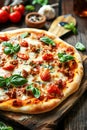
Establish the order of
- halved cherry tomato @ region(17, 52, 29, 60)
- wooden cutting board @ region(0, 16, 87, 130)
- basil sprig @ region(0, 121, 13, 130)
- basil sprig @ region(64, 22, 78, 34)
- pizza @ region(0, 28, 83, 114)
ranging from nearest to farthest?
basil sprig @ region(0, 121, 13, 130) < wooden cutting board @ region(0, 16, 87, 130) < pizza @ region(0, 28, 83, 114) < halved cherry tomato @ region(17, 52, 29, 60) < basil sprig @ region(64, 22, 78, 34)

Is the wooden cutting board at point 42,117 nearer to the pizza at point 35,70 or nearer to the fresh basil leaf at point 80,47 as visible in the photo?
the pizza at point 35,70

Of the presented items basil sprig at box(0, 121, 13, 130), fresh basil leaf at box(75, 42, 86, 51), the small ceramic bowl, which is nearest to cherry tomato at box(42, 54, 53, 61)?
fresh basil leaf at box(75, 42, 86, 51)

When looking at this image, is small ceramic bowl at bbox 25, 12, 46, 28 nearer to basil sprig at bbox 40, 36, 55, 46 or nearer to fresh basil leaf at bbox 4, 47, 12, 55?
basil sprig at bbox 40, 36, 55, 46

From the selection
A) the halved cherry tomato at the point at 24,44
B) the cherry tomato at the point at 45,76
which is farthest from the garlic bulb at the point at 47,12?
the cherry tomato at the point at 45,76

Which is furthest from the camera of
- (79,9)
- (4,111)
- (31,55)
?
(79,9)

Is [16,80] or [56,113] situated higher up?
[16,80]

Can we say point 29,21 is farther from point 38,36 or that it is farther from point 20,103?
point 20,103

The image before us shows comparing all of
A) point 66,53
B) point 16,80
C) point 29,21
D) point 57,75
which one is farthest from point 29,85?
point 29,21
